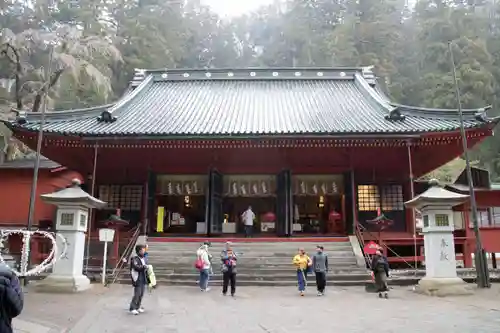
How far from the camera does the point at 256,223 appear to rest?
25.5 m

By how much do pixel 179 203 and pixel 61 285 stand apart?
12.1 metres

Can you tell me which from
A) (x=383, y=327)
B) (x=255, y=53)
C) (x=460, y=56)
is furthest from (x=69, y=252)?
(x=255, y=53)

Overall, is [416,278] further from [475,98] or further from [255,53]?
[255,53]

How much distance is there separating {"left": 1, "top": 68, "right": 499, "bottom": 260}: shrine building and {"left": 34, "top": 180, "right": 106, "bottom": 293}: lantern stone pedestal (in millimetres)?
5446

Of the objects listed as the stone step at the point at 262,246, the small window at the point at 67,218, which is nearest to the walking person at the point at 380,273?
the stone step at the point at 262,246

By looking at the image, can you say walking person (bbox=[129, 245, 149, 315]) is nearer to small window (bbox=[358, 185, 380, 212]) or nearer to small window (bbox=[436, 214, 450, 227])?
small window (bbox=[436, 214, 450, 227])

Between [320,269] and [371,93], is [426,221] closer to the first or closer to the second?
[320,269]

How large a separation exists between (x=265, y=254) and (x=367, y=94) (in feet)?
38.0

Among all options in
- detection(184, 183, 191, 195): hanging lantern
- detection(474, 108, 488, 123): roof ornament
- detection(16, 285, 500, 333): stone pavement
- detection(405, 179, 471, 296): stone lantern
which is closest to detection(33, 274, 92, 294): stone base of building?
detection(16, 285, 500, 333): stone pavement

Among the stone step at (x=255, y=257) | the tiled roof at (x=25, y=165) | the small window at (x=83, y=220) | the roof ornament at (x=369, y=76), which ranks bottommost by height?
the stone step at (x=255, y=257)

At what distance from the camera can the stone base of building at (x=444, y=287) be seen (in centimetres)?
1130

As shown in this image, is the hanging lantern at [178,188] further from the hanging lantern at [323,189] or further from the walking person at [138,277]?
the walking person at [138,277]

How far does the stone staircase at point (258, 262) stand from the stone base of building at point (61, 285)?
89.6 inches

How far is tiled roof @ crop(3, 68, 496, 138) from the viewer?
17.8 m
